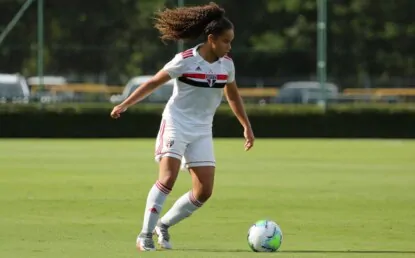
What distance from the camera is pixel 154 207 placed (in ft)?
32.9

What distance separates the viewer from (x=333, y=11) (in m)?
55.3

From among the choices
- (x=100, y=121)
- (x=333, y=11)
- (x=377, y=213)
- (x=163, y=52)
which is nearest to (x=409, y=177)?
(x=377, y=213)

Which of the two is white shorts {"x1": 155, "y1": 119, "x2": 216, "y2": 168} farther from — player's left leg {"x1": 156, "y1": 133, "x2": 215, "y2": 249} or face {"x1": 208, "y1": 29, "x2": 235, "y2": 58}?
face {"x1": 208, "y1": 29, "x2": 235, "y2": 58}

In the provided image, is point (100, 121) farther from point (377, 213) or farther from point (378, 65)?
point (377, 213)

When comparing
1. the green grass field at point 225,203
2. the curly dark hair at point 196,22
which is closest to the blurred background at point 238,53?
the green grass field at point 225,203

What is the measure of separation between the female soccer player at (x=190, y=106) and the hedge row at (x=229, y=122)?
25.2 meters

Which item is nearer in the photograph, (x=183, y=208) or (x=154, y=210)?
(x=154, y=210)

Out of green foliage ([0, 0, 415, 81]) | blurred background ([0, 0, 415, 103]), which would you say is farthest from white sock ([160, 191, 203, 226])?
green foliage ([0, 0, 415, 81])

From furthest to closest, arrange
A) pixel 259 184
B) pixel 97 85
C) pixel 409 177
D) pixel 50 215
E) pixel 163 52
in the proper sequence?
pixel 97 85, pixel 163 52, pixel 409 177, pixel 259 184, pixel 50 215

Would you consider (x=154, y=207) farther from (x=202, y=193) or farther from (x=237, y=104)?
(x=237, y=104)

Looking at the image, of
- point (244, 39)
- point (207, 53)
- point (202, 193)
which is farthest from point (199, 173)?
point (244, 39)

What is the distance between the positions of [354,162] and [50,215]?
449 inches

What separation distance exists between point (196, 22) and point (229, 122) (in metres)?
25.4

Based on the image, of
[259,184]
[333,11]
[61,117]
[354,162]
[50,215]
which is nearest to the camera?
[50,215]
